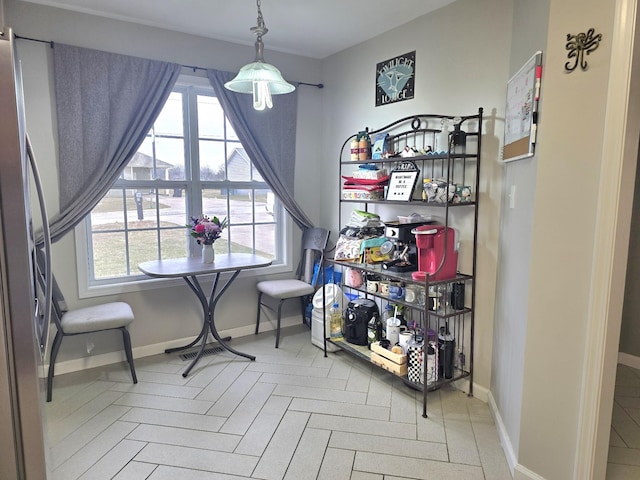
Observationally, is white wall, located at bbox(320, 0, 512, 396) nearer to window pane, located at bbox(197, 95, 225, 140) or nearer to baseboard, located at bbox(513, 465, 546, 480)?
baseboard, located at bbox(513, 465, 546, 480)

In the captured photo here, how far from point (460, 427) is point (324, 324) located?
4.22 feet

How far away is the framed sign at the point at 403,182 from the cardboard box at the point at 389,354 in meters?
1.01

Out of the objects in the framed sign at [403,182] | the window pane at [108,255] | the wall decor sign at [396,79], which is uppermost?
the wall decor sign at [396,79]

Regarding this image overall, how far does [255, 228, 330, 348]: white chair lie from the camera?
3.54 meters

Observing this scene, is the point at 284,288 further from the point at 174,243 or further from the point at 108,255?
the point at 108,255

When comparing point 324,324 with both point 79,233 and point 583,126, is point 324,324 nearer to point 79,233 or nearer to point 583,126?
point 79,233

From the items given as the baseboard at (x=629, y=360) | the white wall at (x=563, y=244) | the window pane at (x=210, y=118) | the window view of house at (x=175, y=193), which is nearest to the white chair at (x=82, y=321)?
the window view of house at (x=175, y=193)

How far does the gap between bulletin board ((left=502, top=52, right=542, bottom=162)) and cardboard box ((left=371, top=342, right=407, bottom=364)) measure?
1358 millimetres

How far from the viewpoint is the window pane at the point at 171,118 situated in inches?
131

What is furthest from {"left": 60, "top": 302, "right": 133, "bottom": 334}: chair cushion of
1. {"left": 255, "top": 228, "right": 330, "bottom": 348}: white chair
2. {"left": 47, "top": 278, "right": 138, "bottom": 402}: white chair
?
{"left": 255, "top": 228, "right": 330, "bottom": 348}: white chair

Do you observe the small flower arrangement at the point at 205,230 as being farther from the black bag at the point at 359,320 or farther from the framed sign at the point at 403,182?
the framed sign at the point at 403,182

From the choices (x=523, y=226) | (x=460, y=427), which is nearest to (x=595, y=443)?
(x=460, y=427)

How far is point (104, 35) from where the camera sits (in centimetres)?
297

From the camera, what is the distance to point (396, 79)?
3.17 m
